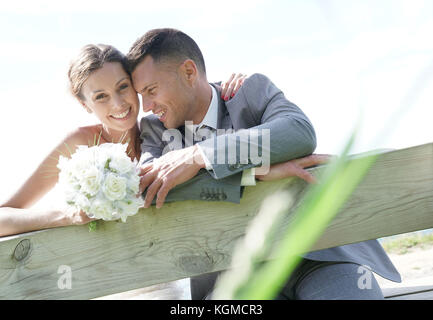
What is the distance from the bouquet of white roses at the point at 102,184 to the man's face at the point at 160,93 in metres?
0.92

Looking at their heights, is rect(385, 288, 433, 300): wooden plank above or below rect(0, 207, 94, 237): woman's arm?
below

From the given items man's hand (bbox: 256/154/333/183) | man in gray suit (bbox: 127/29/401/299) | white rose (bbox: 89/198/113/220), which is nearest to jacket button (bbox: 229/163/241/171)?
man in gray suit (bbox: 127/29/401/299)

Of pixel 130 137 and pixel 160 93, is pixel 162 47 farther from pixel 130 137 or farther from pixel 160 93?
pixel 130 137

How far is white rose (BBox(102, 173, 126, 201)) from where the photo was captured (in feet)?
6.44

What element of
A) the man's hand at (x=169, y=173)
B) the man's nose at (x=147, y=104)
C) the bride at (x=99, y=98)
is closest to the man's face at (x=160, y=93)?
the man's nose at (x=147, y=104)

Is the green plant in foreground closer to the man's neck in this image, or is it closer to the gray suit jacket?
the gray suit jacket

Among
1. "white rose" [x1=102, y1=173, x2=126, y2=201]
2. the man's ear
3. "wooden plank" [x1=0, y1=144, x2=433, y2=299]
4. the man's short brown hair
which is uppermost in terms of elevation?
the man's short brown hair

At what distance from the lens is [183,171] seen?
6.91ft

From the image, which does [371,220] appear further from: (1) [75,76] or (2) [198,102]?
(1) [75,76]

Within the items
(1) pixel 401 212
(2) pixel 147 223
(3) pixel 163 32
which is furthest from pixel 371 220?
(3) pixel 163 32

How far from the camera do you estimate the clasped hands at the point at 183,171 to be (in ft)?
6.66

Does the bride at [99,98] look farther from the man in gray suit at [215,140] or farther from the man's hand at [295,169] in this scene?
the man's hand at [295,169]

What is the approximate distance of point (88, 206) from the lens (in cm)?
198
